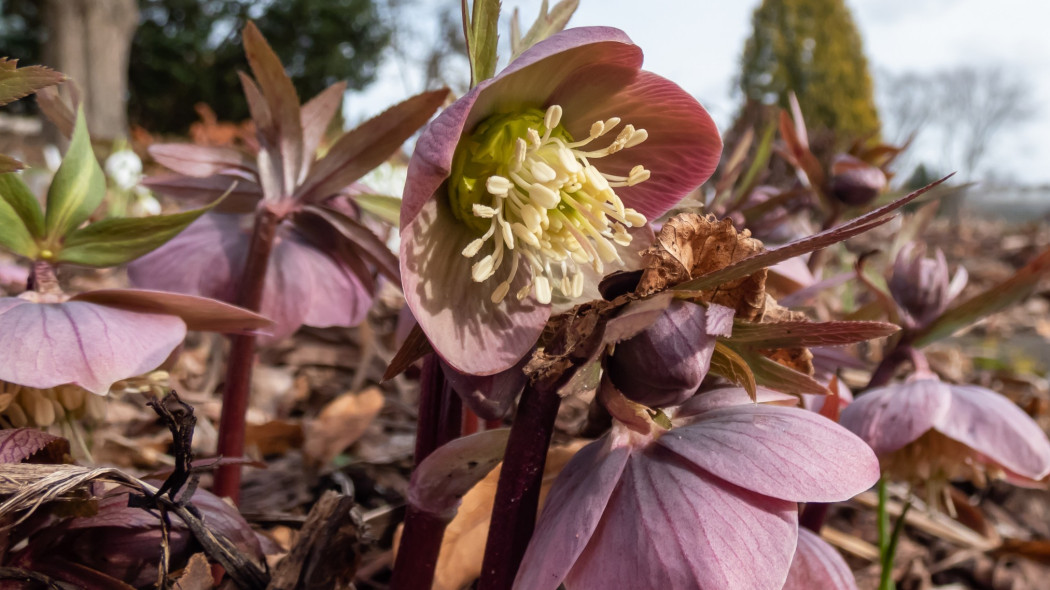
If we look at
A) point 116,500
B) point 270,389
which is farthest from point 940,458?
point 270,389

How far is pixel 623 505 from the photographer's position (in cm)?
38

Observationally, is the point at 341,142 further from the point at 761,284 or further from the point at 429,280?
the point at 761,284

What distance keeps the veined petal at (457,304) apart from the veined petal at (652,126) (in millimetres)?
98

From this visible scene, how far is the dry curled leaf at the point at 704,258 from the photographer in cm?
37

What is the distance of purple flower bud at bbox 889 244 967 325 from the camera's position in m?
0.71

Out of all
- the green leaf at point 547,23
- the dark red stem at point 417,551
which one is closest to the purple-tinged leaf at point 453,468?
the dark red stem at point 417,551

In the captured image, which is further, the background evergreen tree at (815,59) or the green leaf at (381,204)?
the background evergreen tree at (815,59)

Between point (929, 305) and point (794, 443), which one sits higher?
point (794, 443)

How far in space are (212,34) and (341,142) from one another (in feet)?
44.1

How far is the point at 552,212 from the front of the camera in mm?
454

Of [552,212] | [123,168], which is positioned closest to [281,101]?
[552,212]

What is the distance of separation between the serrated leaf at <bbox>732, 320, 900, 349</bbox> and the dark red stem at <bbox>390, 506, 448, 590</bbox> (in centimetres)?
24

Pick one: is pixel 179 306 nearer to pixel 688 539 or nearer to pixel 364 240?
pixel 364 240

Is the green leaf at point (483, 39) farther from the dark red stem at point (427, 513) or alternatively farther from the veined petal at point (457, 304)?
the dark red stem at point (427, 513)
